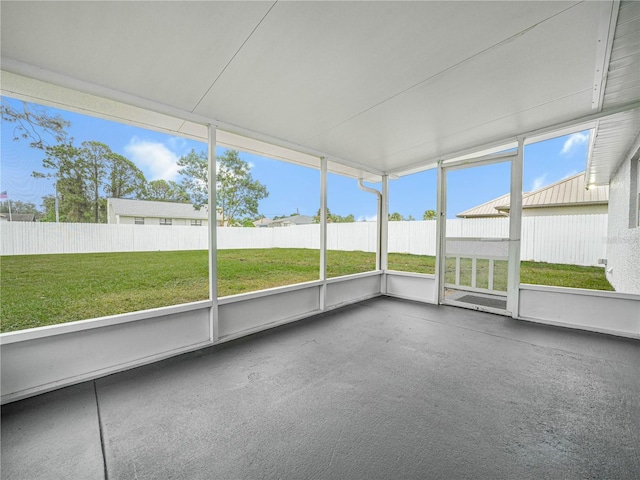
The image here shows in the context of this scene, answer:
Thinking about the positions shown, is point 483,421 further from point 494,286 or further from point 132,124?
point 132,124

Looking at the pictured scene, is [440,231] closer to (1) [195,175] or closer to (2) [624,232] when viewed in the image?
(2) [624,232]

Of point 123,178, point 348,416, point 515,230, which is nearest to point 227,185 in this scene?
point 123,178

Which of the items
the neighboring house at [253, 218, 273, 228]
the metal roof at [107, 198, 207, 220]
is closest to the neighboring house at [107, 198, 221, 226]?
the metal roof at [107, 198, 207, 220]

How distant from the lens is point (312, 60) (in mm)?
1879

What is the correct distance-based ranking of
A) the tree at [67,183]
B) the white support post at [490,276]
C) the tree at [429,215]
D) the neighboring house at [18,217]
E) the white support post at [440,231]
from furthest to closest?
the tree at [429,215] → the white support post at [440,231] → the white support post at [490,276] → the tree at [67,183] → the neighboring house at [18,217]

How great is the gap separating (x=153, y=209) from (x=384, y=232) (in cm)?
390

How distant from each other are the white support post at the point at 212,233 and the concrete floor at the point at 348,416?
0.91 feet

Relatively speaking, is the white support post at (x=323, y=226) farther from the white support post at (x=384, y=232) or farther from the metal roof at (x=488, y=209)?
the metal roof at (x=488, y=209)

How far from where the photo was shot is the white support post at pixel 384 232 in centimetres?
513

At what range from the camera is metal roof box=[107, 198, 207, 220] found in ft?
9.15

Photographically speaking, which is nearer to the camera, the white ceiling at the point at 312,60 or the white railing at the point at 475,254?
the white ceiling at the point at 312,60

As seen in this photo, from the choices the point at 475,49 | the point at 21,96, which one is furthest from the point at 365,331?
the point at 21,96

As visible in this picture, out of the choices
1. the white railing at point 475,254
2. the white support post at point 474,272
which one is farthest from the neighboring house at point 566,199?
the white support post at point 474,272

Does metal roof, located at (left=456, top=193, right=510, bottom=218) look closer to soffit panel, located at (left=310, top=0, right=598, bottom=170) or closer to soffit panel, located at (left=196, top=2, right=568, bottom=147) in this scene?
soffit panel, located at (left=310, top=0, right=598, bottom=170)
